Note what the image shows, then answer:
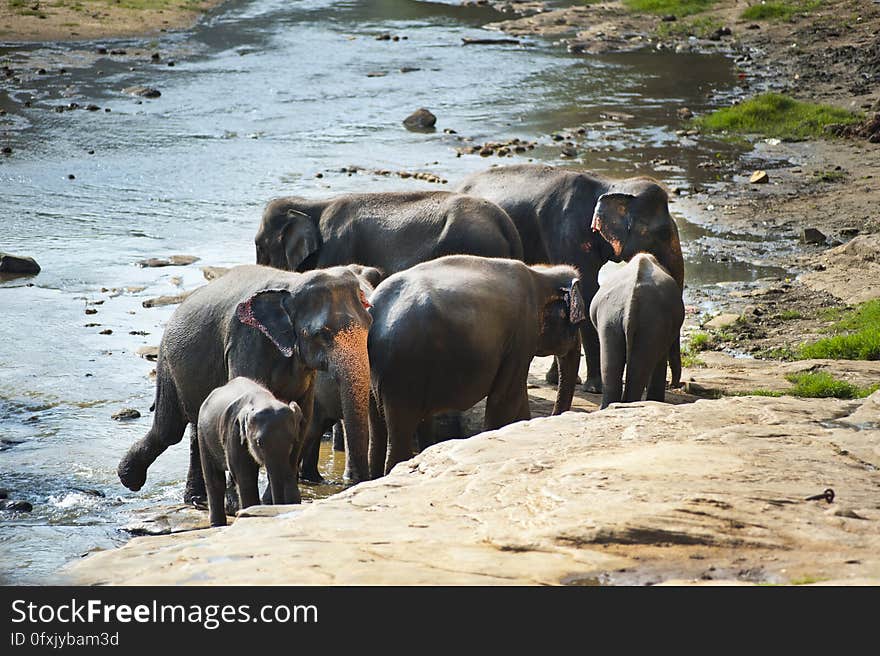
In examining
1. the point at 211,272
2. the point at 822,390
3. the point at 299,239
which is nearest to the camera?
the point at 822,390

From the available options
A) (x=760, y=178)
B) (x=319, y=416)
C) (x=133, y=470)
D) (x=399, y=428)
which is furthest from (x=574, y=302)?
(x=760, y=178)

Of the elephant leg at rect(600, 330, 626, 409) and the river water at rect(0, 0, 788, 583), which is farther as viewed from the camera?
the river water at rect(0, 0, 788, 583)

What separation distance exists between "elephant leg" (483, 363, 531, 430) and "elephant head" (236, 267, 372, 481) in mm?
1165

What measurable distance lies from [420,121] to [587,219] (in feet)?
37.7

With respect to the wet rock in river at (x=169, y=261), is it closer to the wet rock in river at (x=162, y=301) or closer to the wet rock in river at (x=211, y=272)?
the wet rock in river at (x=211, y=272)

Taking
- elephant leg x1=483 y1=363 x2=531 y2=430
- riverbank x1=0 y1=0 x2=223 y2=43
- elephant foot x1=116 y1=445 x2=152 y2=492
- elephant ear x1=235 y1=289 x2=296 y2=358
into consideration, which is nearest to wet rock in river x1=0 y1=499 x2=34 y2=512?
elephant foot x1=116 y1=445 x2=152 y2=492

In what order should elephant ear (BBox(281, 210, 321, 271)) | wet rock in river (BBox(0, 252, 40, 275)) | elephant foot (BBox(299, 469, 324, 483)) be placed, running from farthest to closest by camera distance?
wet rock in river (BBox(0, 252, 40, 275))
elephant ear (BBox(281, 210, 321, 271))
elephant foot (BBox(299, 469, 324, 483))

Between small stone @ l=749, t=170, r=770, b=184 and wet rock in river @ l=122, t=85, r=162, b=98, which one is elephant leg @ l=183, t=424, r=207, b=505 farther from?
wet rock in river @ l=122, t=85, r=162, b=98

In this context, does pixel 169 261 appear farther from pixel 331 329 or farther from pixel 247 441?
pixel 247 441

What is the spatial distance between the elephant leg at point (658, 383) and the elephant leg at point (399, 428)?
2099 millimetres

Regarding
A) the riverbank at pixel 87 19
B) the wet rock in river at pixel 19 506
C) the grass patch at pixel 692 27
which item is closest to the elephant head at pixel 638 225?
the wet rock in river at pixel 19 506

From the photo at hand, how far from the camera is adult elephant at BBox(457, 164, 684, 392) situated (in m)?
11.6

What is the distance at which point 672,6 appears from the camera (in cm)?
3550
